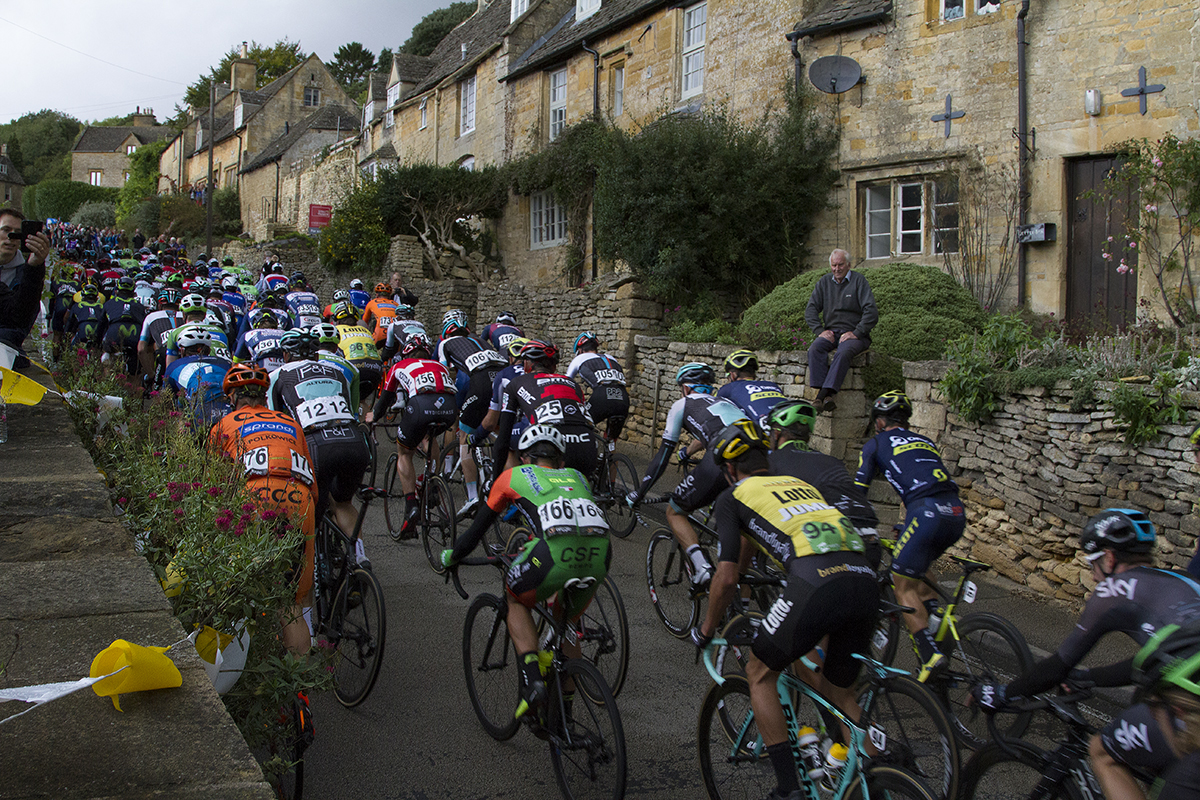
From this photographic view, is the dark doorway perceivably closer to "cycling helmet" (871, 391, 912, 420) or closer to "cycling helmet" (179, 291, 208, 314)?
"cycling helmet" (871, 391, 912, 420)

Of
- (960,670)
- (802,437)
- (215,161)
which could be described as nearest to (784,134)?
(802,437)

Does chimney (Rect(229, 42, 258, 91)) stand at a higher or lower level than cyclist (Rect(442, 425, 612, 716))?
higher

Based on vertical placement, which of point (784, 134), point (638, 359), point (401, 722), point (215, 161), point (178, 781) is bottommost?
point (401, 722)

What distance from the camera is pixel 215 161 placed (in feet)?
193

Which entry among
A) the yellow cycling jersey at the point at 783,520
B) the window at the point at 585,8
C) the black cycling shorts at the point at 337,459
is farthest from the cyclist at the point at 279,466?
the window at the point at 585,8

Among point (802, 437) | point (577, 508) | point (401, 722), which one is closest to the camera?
point (577, 508)

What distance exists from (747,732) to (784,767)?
0.45m

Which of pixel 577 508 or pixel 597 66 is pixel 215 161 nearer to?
pixel 597 66

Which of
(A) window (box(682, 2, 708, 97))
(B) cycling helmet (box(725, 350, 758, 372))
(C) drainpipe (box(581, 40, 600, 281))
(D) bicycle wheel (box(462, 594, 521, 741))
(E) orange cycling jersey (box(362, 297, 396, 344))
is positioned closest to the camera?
(D) bicycle wheel (box(462, 594, 521, 741))

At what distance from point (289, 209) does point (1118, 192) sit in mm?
42105

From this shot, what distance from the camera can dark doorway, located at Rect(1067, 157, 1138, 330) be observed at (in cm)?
1258

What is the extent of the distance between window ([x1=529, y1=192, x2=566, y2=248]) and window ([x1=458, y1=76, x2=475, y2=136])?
519 cm

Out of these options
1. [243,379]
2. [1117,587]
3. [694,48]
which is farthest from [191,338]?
[694,48]

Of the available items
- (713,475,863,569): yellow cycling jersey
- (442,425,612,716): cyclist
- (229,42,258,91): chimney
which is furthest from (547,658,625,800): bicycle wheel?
(229,42,258,91): chimney
